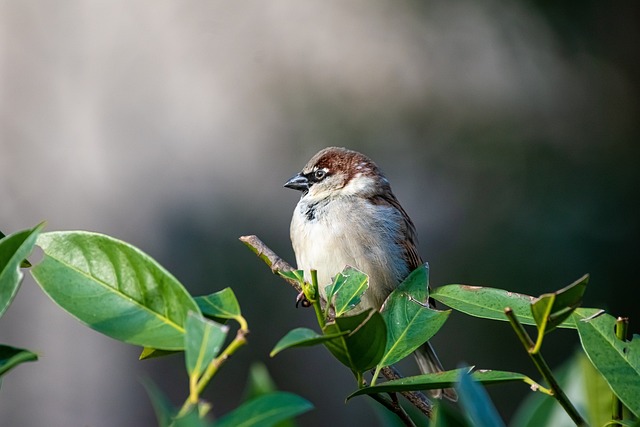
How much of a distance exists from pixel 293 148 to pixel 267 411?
4.26 metres

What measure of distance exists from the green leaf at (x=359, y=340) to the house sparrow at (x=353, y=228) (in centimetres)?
162

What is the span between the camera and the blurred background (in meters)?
4.21

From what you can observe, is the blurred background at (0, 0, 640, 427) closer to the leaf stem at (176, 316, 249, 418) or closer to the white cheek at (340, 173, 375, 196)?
the white cheek at (340, 173, 375, 196)

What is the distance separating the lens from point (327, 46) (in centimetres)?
509

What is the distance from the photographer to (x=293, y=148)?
4.70 m

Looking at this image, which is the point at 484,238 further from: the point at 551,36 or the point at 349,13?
the point at 349,13

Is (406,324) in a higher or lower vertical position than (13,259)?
lower

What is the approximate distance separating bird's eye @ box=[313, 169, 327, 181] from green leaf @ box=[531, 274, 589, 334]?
1.99 m

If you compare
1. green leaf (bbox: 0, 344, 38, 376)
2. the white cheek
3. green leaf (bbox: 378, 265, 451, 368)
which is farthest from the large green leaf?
the white cheek

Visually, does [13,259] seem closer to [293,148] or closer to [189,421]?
[189,421]

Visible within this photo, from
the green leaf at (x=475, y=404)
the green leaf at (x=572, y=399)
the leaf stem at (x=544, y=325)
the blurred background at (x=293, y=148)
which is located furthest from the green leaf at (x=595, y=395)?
the blurred background at (x=293, y=148)

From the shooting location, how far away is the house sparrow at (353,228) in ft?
7.66

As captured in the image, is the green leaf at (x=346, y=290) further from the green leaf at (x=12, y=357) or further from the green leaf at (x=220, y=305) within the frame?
the green leaf at (x=12, y=357)

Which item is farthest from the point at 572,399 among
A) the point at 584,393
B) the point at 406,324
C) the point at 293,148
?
the point at 293,148
